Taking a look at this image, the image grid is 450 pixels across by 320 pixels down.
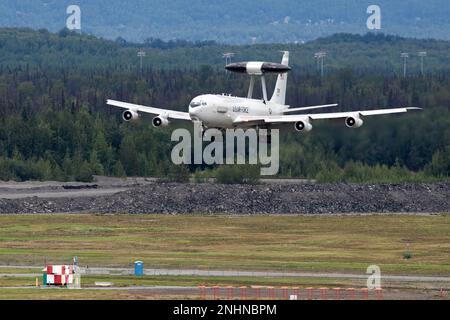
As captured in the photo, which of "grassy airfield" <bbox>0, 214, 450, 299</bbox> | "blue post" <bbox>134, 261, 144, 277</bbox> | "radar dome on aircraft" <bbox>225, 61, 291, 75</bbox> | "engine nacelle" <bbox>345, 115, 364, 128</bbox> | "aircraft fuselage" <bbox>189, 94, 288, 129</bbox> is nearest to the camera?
"grassy airfield" <bbox>0, 214, 450, 299</bbox>

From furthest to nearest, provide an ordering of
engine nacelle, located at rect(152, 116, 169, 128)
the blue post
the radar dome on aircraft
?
the radar dome on aircraft
engine nacelle, located at rect(152, 116, 169, 128)
the blue post

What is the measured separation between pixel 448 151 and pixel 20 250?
2408 inches

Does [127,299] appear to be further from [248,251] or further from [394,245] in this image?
[394,245]

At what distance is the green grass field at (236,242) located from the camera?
90.6 meters

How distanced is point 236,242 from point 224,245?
2.38 metres

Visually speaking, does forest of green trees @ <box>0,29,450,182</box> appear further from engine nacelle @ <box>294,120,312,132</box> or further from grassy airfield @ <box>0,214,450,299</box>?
grassy airfield @ <box>0,214,450,299</box>

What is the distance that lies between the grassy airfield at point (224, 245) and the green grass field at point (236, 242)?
6 centimetres

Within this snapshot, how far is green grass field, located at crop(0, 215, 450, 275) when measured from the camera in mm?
90562
